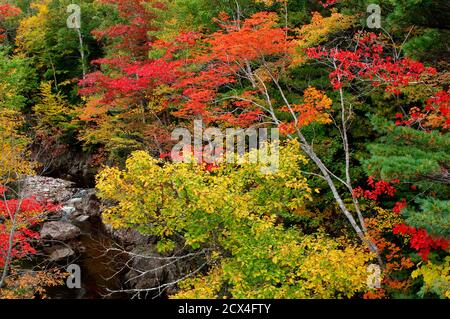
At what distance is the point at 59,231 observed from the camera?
15.2 m

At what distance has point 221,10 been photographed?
15.5 meters

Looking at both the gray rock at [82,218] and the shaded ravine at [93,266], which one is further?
the gray rock at [82,218]

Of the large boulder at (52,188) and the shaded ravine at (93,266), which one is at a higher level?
the large boulder at (52,188)

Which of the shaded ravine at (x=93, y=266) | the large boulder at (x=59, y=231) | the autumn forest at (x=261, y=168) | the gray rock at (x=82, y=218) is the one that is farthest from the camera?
the gray rock at (x=82, y=218)

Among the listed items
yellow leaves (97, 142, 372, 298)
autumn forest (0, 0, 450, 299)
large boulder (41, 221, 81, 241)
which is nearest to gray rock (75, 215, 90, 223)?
autumn forest (0, 0, 450, 299)

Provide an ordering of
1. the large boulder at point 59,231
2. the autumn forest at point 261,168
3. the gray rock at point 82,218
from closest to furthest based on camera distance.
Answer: the autumn forest at point 261,168 → the large boulder at point 59,231 → the gray rock at point 82,218

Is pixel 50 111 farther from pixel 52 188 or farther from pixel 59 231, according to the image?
pixel 59 231

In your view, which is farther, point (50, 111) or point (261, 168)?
point (50, 111)

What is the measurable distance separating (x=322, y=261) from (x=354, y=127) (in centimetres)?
586

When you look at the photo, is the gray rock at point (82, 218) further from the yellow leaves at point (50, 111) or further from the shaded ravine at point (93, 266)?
the yellow leaves at point (50, 111)

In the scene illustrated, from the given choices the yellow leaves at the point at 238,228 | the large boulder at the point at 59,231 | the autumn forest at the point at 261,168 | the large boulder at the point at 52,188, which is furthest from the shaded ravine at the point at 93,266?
the yellow leaves at the point at 238,228

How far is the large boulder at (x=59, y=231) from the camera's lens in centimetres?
1496

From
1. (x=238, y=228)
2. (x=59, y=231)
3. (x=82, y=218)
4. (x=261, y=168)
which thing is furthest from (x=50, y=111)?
(x=238, y=228)
